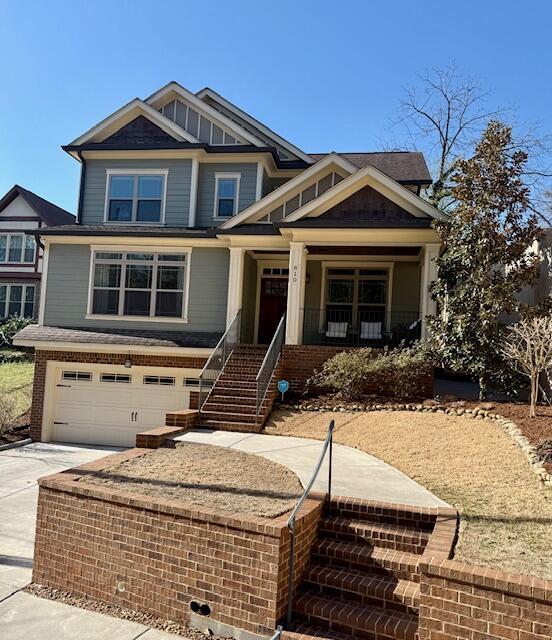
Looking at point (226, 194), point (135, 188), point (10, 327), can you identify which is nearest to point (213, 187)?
point (226, 194)

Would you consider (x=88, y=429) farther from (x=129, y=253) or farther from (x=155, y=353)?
(x=129, y=253)

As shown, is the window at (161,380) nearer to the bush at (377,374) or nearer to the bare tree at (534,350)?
the bush at (377,374)

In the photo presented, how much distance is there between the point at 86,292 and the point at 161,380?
12.1 ft

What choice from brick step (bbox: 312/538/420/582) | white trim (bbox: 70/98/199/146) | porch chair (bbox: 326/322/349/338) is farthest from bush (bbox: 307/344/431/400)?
white trim (bbox: 70/98/199/146)

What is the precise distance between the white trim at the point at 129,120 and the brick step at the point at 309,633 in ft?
48.2

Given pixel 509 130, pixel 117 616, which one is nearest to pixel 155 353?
pixel 117 616

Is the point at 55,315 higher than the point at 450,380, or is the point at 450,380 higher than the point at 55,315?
the point at 55,315

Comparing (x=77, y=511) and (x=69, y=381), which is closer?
(x=77, y=511)

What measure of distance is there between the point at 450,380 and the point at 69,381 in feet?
37.7

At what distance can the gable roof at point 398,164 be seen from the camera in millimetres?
17500

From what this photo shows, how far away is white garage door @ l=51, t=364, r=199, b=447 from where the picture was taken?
1439 centimetres

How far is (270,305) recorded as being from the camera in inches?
666

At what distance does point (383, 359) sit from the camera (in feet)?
39.3

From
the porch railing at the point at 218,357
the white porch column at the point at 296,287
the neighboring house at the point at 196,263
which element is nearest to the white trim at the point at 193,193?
the neighboring house at the point at 196,263
